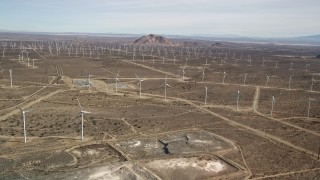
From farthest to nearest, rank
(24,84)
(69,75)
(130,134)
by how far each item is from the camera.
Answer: (69,75) → (24,84) → (130,134)

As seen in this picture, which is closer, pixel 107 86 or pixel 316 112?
pixel 316 112

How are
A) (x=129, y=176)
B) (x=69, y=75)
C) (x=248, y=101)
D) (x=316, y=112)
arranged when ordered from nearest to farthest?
(x=129, y=176) → (x=316, y=112) → (x=248, y=101) → (x=69, y=75)

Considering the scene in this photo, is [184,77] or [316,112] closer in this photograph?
[316,112]

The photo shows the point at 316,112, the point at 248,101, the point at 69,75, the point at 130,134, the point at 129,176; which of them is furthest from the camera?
the point at 69,75

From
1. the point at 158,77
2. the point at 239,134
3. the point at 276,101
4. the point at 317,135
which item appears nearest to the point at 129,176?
the point at 239,134

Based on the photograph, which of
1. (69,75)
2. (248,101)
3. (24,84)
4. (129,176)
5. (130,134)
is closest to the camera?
(129,176)

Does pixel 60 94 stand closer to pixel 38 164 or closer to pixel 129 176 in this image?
pixel 38 164

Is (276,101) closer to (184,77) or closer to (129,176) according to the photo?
(184,77)

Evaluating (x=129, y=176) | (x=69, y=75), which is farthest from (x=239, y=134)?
(x=69, y=75)
